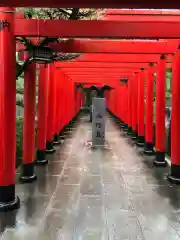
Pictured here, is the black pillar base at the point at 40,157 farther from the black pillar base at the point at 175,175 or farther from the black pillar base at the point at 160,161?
the black pillar base at the point at 175,175

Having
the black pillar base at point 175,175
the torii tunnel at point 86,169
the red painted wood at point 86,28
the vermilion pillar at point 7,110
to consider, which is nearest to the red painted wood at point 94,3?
the torii tunnel at point 86,169

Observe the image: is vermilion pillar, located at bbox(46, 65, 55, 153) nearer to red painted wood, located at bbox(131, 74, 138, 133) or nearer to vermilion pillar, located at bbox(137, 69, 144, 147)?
vermilion pillar, located at bbox(137, 69, 144, 147)

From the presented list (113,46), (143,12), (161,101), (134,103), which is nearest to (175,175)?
(161,101)

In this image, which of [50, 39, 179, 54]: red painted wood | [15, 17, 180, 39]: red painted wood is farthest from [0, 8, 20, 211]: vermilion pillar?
[50, 39, 179, 54]: red painted wood

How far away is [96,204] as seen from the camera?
6.27 m

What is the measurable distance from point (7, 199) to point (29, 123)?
2196mm

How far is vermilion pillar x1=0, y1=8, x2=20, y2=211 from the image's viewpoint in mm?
5699

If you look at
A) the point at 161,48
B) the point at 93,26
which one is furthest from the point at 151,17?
the point at 93,26

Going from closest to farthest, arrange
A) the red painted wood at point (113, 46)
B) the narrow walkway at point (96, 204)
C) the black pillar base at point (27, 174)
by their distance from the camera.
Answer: the narrow walkway at point (96, 204) < the black pillar base at point (27, 174) < the red painted wood at point (113, 46)

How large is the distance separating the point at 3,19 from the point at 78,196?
354cm

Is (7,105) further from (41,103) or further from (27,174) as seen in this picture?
(41,103)

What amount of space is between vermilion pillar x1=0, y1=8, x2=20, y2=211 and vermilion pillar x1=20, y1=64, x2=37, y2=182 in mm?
1754

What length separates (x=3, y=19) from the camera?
5621 mm

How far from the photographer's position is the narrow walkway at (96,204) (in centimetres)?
493
